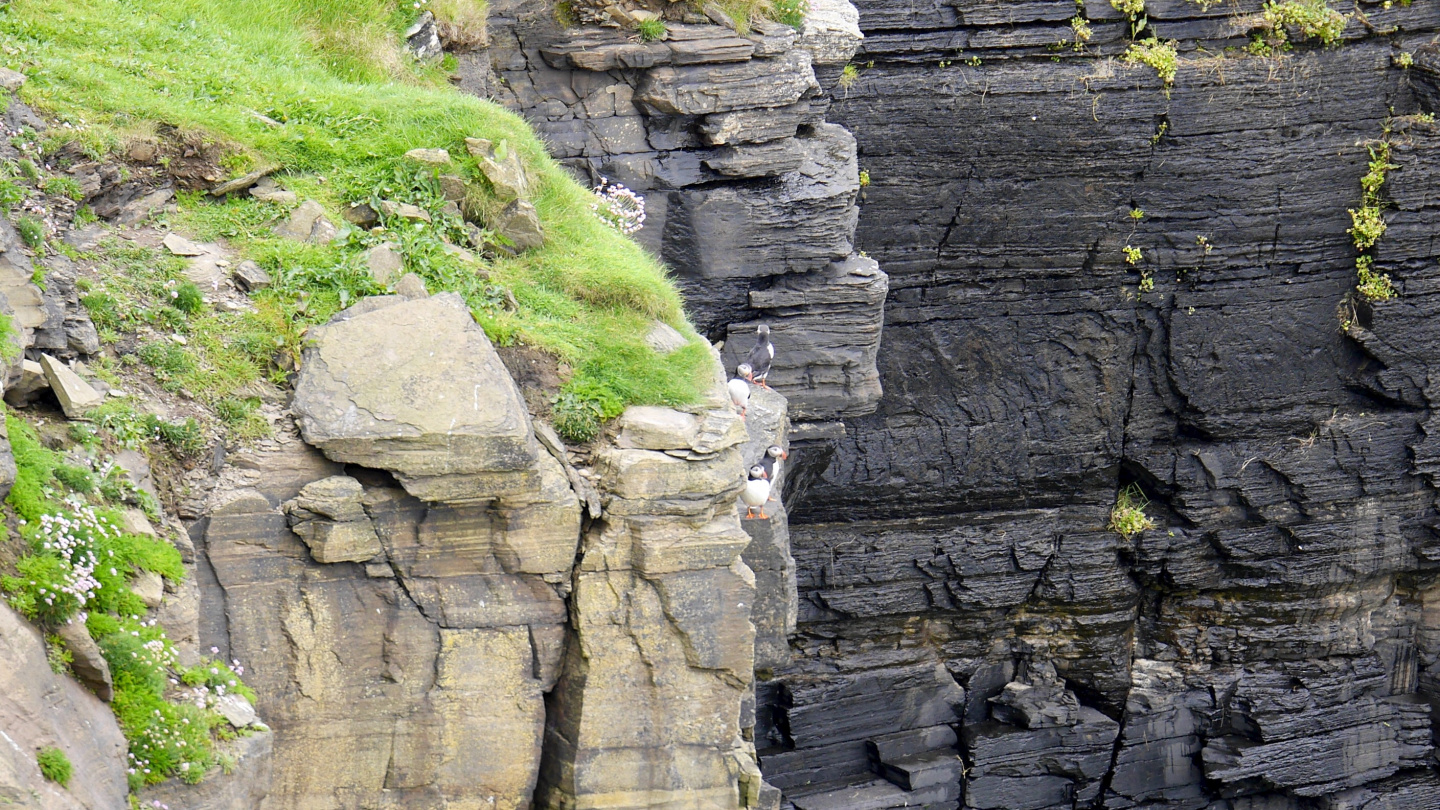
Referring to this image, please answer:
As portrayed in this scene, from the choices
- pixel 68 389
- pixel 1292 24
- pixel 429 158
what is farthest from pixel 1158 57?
pixel 68 389

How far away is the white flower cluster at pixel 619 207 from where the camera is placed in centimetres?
1084

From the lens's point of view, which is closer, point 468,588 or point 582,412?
point 468,588

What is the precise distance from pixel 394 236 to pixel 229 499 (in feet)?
7.36

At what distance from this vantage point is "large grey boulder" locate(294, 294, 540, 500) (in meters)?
6.86

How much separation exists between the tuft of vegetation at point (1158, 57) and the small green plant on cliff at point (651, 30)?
686cm

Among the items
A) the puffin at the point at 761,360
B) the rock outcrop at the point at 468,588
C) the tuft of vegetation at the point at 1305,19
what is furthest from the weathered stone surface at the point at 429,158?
the tuft of vegetation at the point at 1305,19

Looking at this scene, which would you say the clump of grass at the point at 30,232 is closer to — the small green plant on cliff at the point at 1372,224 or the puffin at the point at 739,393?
the puffin at the point at 739,393

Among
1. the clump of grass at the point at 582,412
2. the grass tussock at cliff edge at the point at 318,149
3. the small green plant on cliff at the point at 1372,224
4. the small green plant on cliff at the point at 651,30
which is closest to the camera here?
the clump of grass at the point at 582,412

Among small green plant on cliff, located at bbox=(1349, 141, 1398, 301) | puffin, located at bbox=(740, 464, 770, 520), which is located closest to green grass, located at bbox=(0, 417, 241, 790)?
puffin, located at bbox=(740, 464, 770, 520)

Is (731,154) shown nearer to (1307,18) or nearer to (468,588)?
(468,588)

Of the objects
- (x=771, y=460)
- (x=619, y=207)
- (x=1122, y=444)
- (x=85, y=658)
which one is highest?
(x=619, y=207)

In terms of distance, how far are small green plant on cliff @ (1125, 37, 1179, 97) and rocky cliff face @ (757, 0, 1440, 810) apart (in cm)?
21

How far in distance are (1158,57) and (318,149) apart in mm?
11425

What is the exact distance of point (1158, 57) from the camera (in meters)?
16.3
